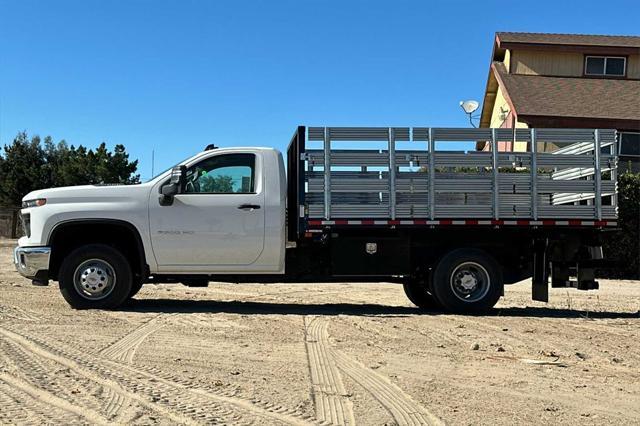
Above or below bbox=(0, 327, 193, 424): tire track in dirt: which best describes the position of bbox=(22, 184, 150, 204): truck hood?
above

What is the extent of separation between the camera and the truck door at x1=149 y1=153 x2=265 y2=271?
9.12 metres

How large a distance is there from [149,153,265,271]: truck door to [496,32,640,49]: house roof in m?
19.7

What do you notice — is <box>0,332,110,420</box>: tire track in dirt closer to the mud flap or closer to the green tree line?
the mud flap

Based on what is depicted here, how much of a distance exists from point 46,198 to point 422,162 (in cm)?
526

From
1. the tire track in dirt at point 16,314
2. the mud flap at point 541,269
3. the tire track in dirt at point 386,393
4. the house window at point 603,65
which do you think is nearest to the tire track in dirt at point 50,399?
the tire track in dirt at point 386,393

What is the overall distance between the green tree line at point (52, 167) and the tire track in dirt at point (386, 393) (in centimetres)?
3329

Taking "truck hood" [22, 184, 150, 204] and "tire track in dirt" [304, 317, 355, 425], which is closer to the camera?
"tire track in dirt" [304, 317, 355, 425]

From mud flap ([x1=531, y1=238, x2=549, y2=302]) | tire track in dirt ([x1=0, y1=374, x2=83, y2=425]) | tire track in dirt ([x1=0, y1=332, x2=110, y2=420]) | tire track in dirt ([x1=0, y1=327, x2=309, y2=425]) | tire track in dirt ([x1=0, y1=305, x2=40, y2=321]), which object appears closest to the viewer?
tire track in dirt ([x1=0, y1=374, x2=83, y2=425])

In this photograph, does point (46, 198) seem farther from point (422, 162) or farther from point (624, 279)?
point (624, 279)

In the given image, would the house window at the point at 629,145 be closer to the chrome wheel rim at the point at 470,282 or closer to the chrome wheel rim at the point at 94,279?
the chrome wheel rim at the point at 470,282

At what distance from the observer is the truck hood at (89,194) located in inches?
355

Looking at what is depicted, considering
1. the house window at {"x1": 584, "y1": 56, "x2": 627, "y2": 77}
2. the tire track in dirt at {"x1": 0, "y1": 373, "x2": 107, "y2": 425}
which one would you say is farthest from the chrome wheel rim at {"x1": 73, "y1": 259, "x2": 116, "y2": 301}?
the house window at {"x1": 584, "y1": 56, "x2": 627, "y2": 77}

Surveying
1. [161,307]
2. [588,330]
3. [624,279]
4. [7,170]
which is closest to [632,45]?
[624,279]

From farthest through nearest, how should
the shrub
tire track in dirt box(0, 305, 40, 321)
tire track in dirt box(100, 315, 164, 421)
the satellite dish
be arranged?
1. the satellite dish
2. the shrub
3. tire track in dirt box(0, 305, 40, 321)
4. tire track in dirt box(100, 315, 164, 421)
